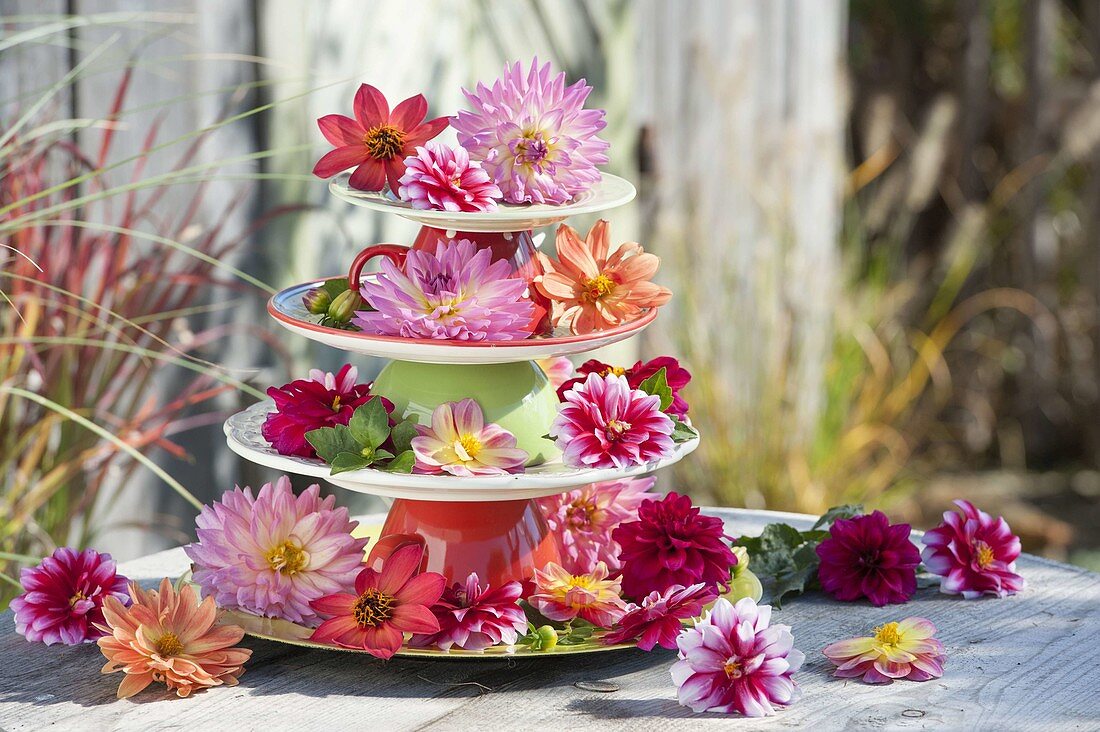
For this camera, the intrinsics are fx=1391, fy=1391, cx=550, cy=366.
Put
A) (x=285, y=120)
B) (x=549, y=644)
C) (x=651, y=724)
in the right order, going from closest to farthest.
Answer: (x=651, y=724)
(x=549, y=644)
(x=285, y=120)

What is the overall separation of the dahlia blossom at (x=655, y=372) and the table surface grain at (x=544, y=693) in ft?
0.84

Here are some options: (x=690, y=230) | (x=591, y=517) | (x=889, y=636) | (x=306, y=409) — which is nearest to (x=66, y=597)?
(x=306, y=409)

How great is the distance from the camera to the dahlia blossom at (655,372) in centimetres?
147

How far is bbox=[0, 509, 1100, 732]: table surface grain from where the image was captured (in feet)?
4.11

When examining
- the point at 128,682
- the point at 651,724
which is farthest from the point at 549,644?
the point at 128,682

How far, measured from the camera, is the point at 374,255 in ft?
4.42

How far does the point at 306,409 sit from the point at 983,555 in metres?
0.82

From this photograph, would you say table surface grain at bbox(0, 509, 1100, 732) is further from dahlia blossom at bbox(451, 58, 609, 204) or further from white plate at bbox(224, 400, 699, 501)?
dahlia blossom at bbox(451, 58, 609, 204)

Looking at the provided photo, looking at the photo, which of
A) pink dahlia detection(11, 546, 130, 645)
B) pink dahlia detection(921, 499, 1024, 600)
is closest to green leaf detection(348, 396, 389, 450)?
pink dahlia detection(11, 546, 130, 645)

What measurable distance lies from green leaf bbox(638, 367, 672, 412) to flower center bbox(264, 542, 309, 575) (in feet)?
1.24

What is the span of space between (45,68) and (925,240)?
439 cm

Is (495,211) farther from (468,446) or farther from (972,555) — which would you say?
(972,555)

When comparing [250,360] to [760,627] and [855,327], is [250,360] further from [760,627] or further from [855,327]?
[855,327]

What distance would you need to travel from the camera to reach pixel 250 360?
2.70 metres
